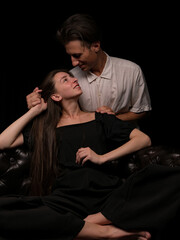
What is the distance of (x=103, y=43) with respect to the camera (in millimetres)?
3891

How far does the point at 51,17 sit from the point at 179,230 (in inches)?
89.4

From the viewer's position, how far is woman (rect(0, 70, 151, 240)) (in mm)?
2140

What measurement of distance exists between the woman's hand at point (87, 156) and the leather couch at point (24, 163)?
0.79 ft

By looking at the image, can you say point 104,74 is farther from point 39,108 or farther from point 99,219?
point 99,219

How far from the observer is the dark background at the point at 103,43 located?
3.71 m

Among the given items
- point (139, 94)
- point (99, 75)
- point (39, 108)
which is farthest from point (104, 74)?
point (39, 108)

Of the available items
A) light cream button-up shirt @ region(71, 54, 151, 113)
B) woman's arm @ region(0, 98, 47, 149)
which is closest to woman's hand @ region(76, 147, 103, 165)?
woman's arm @ region(0, 98, 47, 149)

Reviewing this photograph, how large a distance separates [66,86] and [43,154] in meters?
0.50

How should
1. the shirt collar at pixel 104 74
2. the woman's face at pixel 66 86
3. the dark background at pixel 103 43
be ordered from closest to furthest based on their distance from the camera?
the woman's face at pixel 66 86
the shirt collar at pixel 104 74
the dark background at pixel 103 43

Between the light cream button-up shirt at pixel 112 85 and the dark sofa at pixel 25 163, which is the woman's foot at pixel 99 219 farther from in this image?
the light cream button-up shirt at pixel 112 85

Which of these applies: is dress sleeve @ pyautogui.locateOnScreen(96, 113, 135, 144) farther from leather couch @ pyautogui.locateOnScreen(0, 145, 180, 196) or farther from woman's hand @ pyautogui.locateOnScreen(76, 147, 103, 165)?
woman's hand @ pyautogui.locateOnScreen(76, 147, 103, 165)

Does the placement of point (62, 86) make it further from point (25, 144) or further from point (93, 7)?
point (93, 7)

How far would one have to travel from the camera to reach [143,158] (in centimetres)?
269

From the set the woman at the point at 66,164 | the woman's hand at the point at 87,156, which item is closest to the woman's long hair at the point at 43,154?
the woman at the point at 66,164
